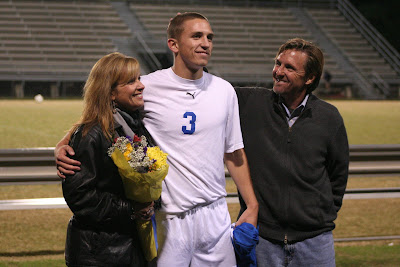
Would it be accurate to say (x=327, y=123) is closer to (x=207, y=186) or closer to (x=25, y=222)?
(x=207, y=186)

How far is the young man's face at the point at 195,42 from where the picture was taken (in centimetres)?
300

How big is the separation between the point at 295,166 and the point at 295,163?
0.02 metres

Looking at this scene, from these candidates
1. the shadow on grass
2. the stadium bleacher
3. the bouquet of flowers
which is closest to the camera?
the bouquet of flowers

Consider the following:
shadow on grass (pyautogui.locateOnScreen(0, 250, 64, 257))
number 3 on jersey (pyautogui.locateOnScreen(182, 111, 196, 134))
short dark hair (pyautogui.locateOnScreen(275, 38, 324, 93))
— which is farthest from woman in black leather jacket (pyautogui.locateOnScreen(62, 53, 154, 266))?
shadow on grass (pyautogui.locateOnScreen(0, 250, 64, 257))

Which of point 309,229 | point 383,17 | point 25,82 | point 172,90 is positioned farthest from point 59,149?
point 383,17

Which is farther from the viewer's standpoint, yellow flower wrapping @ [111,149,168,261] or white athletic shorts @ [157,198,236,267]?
white athletic shorts @ [157,198,236,267]

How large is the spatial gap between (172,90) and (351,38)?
39573 mm

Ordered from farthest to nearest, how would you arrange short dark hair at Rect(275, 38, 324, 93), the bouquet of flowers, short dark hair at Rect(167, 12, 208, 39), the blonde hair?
short dark hair at Rect(275, 38, 324, 93)
short dark hair at Rect(167, 12, 208, 39)
the blonde hair
the bouquet of flowers

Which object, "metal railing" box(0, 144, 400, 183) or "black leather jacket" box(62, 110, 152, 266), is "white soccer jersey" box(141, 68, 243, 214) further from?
"metal railing" box(0, 144, 400, 183)

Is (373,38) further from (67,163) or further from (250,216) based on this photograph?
(67,163)

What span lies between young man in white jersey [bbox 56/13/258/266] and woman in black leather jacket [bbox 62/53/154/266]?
147 mm

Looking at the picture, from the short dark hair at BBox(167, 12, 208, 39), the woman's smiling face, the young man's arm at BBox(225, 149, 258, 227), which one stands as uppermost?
the short dark hair at BBox(167, 12, 208, 39)

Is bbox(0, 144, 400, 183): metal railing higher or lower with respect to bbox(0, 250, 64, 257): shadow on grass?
higher

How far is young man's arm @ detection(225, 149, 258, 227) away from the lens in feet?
9.93
